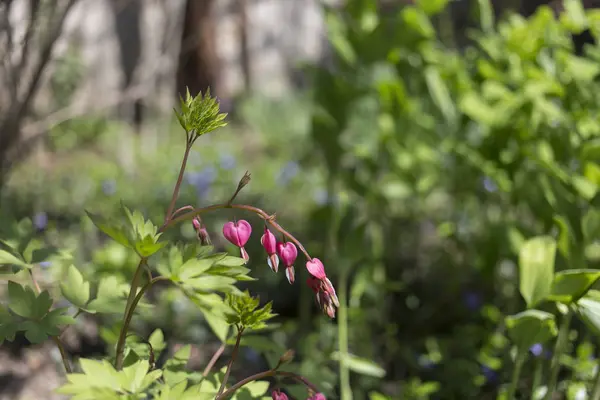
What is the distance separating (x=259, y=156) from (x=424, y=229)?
2565 millimetres

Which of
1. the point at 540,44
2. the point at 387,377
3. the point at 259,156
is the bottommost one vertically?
the point at 259,156

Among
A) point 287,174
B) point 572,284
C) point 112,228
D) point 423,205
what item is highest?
point 112,228

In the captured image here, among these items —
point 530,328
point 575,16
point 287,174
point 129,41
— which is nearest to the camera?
point 530,328

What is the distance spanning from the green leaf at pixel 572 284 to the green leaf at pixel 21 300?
2.95ft

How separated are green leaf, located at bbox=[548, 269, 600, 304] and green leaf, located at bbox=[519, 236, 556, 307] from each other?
32 mm

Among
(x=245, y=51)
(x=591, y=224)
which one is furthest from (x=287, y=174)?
(x=245, y=51)

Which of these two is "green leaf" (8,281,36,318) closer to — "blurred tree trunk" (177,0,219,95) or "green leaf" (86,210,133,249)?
"green leaf" (86,210,133,249)

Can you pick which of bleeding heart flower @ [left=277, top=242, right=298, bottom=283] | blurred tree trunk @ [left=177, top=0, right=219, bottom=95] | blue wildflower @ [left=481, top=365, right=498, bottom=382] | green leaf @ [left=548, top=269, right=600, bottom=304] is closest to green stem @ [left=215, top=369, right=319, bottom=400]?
bleeding heart flower @ [left=277, top=242, right=298, bottom=283]

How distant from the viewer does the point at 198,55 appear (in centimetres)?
725

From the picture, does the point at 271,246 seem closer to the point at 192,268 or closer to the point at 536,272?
the point at 192,268

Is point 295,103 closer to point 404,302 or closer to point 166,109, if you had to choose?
point 166,109

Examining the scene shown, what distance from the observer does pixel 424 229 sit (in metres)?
3.57

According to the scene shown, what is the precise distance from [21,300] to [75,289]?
0.09 meters

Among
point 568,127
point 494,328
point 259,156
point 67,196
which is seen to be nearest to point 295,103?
point 259,156
